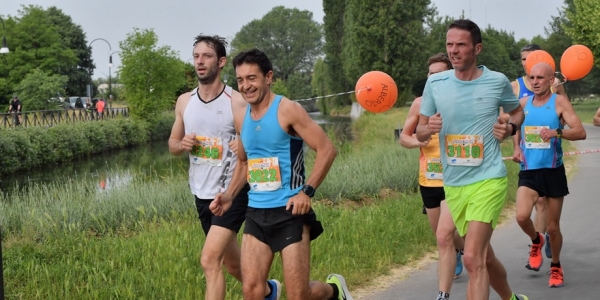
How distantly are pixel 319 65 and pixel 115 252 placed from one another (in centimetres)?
8419

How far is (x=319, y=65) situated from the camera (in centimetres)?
9188

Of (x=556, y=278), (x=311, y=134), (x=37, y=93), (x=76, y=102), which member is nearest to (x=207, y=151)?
(x=311, y=134)

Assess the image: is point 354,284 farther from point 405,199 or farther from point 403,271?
point 405,199

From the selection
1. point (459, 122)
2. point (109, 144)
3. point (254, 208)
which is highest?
point (459, 122)

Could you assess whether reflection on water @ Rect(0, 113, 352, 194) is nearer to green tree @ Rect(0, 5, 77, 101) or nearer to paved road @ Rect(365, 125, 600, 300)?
paved road @ Rect(365, 125, 600, 300)

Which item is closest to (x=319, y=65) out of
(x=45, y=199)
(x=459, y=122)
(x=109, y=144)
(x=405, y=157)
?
(x=109, y=144)

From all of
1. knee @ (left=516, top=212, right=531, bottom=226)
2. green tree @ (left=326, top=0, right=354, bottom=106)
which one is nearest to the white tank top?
knee @ (left=516, top=212, right=531, bottom=226)

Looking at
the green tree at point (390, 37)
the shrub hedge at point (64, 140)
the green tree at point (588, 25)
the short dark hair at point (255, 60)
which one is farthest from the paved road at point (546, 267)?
the green tree at point (390, 37)

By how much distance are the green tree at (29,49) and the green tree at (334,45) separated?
24.8 meters

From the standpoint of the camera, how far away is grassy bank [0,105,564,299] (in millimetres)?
7305

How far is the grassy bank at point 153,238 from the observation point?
7.30m

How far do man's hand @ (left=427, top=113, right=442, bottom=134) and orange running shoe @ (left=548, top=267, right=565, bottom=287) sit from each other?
2750 millimetres

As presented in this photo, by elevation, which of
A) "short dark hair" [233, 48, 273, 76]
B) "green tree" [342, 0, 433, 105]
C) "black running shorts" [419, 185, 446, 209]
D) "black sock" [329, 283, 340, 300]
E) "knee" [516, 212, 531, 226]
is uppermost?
"green tree" [342, 0, 433, 105]

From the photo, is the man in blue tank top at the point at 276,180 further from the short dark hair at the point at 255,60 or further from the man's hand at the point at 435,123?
the man's hand at the point at 435,123
